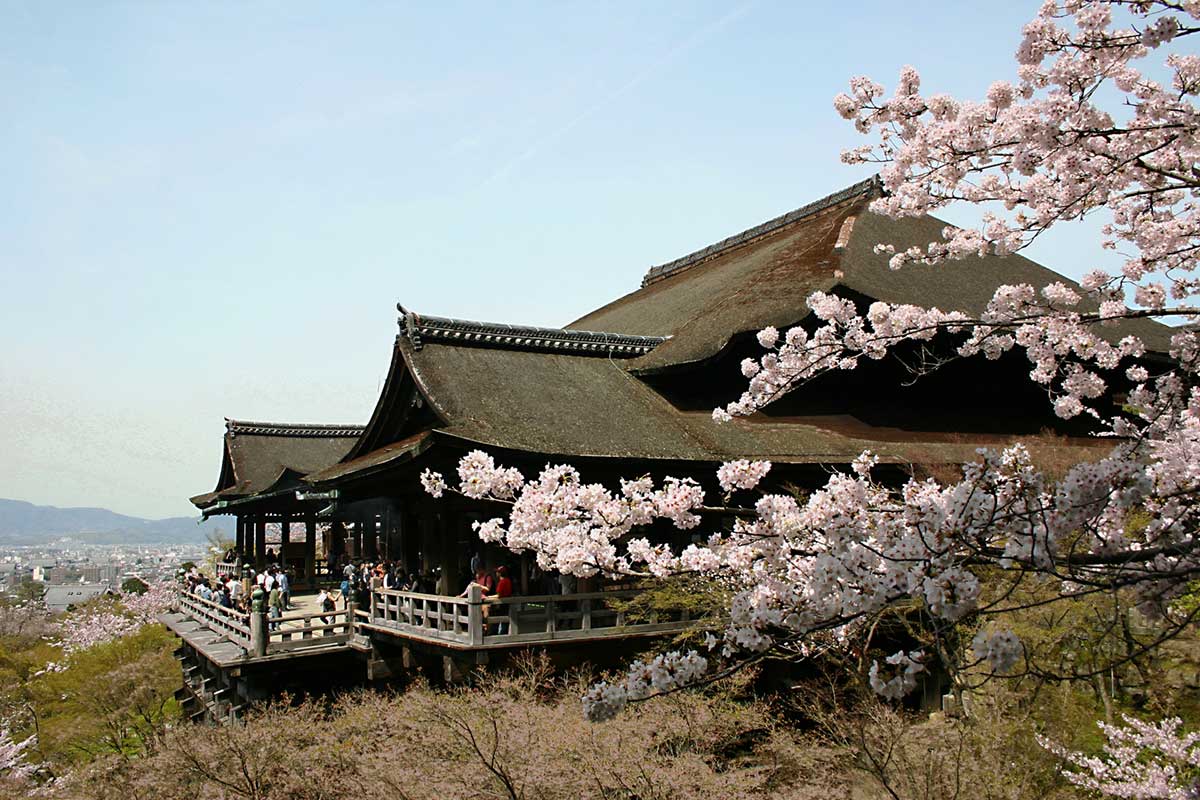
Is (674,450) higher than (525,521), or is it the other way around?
(674,450)

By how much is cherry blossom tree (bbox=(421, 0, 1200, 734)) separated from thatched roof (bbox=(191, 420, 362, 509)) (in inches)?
887

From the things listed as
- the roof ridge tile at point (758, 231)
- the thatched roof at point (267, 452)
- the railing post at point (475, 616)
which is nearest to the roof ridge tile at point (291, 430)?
the thatched roof at point (267, 452)

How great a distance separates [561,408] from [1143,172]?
367 inches

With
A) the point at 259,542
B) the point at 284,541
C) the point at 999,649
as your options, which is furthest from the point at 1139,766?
the point at 259,542

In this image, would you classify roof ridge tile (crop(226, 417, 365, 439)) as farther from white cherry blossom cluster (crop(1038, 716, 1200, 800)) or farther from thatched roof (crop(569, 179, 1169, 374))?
white cherry blossom cluster (crop(1038, 716, 1200, 800))

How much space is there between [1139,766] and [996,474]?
6.78 meters

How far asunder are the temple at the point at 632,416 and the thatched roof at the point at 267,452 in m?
8.76

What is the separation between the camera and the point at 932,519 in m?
3.29

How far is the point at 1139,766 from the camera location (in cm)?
825

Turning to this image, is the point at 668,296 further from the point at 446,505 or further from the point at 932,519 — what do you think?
the point at 932,519

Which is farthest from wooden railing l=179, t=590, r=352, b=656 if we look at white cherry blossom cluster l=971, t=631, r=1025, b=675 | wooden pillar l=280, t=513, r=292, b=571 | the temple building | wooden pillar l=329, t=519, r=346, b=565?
white cherry blossom cluster l=971, t=631, r=1025, b=675

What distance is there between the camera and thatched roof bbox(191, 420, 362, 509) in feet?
88.4

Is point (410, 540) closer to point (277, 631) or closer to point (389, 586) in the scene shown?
point (389, 586)

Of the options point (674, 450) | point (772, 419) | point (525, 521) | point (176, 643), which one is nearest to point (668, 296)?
point (772, 419)
